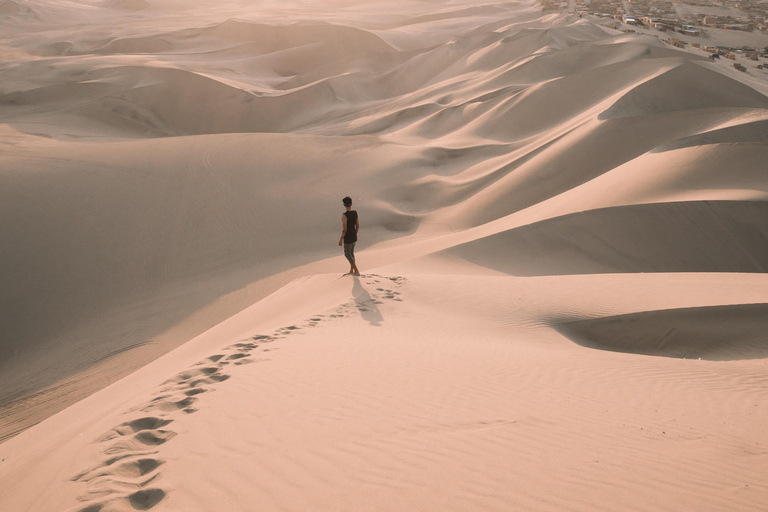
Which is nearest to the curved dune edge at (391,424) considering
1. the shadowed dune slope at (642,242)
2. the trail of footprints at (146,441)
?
the trail of footprints at (146,441)

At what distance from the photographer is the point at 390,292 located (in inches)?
300

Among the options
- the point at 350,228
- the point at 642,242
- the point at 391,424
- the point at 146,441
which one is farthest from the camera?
the point at 642,242

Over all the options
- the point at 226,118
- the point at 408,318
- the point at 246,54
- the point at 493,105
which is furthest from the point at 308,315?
the point at 246,54

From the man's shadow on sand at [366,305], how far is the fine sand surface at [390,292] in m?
0.05

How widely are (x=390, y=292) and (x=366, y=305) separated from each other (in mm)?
593

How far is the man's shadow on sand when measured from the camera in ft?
21.9

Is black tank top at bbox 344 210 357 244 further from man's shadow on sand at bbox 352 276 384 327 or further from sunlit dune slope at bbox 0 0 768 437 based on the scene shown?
sunlit dune slope at bbox 0 0 768 437

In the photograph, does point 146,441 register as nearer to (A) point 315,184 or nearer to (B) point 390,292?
(B) point 390,292

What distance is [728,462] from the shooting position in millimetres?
3381

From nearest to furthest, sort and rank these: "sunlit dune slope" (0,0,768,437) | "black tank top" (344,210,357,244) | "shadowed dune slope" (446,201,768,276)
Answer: "black tank top" (344,210,357,244), "sunlit dune slope" (0,0,768,437), "shadowed dune slope" (446,201,768,276)

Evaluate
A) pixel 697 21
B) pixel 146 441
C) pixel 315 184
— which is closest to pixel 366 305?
pixel 146 441

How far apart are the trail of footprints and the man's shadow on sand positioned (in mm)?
1567

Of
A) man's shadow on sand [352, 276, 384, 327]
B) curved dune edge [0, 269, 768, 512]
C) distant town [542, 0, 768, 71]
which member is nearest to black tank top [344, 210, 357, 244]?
man's shadow on sand [352, 276, 384, 327]

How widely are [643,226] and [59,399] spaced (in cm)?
983
